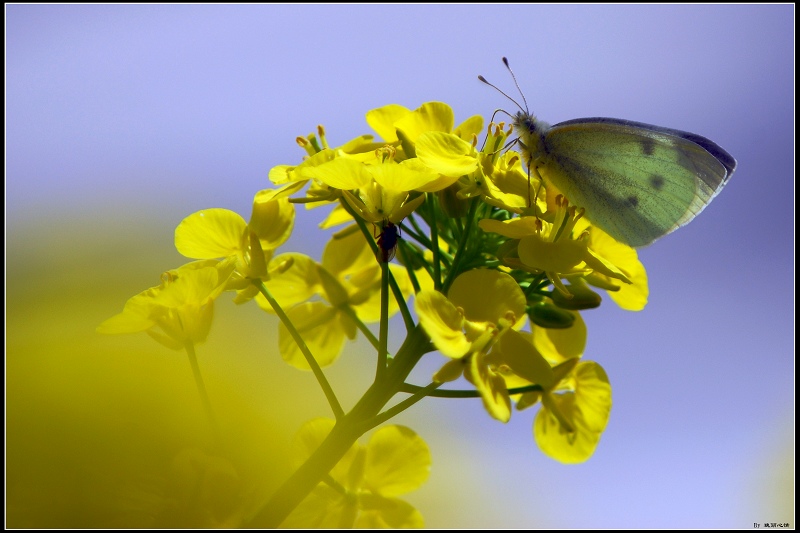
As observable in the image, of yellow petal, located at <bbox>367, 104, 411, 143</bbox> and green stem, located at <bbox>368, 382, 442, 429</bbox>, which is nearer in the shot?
green stem, located at <bbox>368, 382, 442, 429</bbox>

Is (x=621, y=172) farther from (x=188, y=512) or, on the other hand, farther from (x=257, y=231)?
(x=188, y=512)

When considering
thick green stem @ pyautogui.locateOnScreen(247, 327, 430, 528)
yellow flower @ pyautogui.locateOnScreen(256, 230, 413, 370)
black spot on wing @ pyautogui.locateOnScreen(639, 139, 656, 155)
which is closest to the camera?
thick green stem @ pyautogui.locateOnScreen(247, 327, 430, 528)

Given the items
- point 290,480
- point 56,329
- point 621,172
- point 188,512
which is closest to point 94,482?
point 188,512

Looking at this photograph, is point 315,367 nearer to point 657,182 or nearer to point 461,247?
point 461,247

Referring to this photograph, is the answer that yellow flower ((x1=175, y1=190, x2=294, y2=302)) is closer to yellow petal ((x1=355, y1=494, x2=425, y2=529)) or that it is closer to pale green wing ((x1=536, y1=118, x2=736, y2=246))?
yellow petal ((x1=355, y1=494, x2=425, y2=529))

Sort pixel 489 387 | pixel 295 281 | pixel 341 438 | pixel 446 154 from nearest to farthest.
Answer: pixel 489 387 < pixel 341 438 < pixel 446 154 < pixel 295 281

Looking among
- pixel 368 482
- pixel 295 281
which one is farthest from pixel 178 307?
pixel 368 482

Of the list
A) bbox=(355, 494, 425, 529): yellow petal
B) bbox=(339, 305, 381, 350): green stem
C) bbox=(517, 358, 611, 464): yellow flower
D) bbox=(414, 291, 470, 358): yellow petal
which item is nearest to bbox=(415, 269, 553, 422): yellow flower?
bbox=(414, 291, 470, 358): yellow petal
